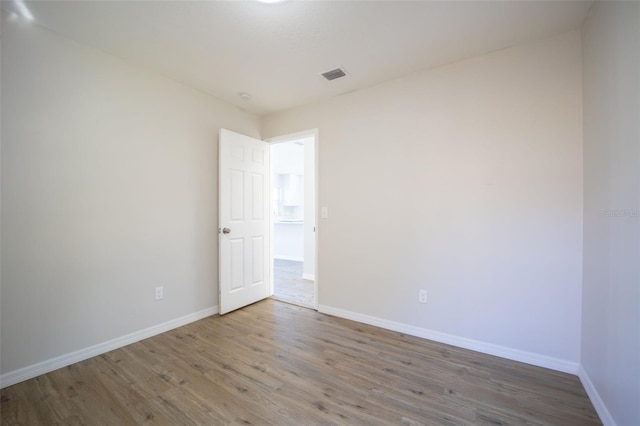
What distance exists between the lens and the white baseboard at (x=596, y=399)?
4.55ft

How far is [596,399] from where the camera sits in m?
1.54

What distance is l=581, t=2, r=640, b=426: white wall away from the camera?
3.99ft

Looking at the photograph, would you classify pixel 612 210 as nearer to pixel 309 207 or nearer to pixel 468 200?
pixel 468 200

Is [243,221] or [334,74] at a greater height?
[334,74]

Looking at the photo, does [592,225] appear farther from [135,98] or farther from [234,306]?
[135,98]

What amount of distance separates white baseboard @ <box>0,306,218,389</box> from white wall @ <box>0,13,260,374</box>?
4cm

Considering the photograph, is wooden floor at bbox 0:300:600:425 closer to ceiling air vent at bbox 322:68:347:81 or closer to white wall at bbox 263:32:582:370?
white wall at bbox 263:32:582:370

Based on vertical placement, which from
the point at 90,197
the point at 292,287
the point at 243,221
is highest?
the point at 90,197

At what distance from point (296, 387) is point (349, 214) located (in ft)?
5.56

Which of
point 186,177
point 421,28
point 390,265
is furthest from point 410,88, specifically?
point 186,177

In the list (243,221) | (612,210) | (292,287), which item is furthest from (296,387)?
(292,287)

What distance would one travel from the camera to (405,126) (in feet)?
8.32

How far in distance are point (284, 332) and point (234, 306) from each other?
0.83 metres

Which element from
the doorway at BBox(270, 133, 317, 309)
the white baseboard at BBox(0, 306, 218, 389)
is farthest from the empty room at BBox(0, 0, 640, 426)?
the doorway at BBox(270, 133, 317, 309)
